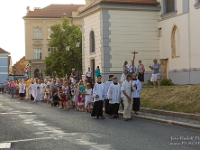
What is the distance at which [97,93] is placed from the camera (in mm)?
21188

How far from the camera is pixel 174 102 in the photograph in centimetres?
2141

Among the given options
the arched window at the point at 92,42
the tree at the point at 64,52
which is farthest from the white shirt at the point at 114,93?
the tree at the point at 64,52

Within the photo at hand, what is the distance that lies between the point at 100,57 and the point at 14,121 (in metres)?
19.7

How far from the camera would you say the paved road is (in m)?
12.1

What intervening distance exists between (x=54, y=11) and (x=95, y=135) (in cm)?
7900

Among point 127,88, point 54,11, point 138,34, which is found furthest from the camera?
point 54,11

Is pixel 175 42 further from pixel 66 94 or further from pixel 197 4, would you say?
pixel 66 94

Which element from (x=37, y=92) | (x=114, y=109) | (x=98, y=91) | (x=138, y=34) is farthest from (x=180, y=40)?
(x=114, y=109)

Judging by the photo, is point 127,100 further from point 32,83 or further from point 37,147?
point 32,83

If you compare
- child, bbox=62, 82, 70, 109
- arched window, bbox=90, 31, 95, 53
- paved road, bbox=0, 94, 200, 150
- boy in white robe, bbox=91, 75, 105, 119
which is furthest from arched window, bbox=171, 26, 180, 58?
paved road, bbox=0, 94, 200, 150

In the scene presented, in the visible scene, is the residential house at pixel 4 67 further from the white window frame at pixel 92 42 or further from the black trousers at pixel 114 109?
the black trousers at pixel 114 109

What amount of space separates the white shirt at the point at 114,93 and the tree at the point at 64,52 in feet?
154

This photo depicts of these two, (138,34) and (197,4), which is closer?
(197,4)

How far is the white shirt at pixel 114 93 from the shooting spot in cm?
2108
